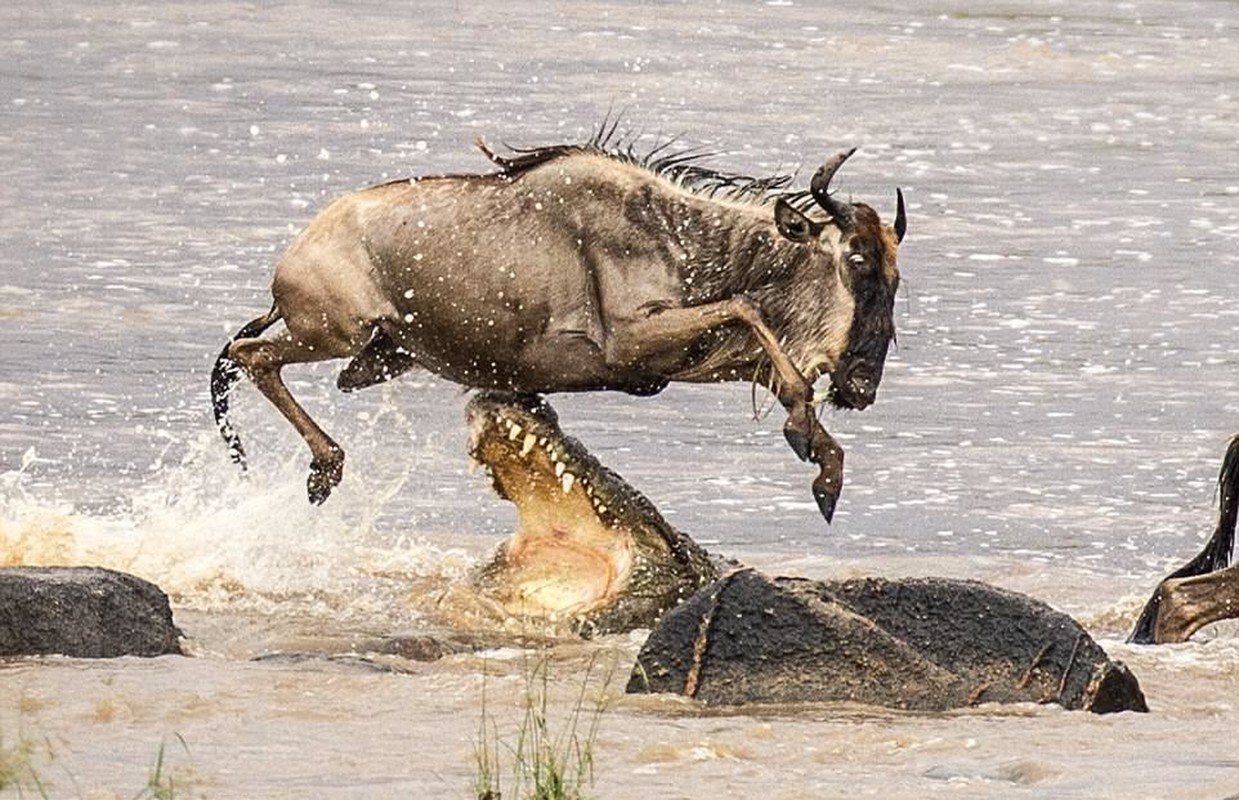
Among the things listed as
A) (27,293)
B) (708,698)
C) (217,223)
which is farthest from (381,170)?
(708,698)

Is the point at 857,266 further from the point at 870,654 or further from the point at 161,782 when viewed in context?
the point at 161,782

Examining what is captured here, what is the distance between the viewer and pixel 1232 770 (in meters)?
7.50

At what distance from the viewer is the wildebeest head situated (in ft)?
31.5

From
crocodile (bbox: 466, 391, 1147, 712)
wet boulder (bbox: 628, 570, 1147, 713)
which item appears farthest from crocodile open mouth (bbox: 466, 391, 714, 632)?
wet boulder (bbox: 628, 570, 1147, 713)

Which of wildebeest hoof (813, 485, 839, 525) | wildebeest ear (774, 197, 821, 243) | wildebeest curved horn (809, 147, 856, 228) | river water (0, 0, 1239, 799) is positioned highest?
wildebeest curved horn (809, 147, 856, 228)

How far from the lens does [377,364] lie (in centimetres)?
1026

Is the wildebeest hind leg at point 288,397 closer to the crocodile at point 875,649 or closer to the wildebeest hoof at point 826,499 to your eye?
the wildebeest hoof at point 826,499

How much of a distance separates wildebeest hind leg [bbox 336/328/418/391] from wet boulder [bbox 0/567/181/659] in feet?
4.87

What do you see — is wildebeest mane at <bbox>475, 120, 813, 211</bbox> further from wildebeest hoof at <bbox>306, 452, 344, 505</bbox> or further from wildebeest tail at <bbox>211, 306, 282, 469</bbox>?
wildebeest hoof at <bbox>306, 452, 344, 505</bbox>

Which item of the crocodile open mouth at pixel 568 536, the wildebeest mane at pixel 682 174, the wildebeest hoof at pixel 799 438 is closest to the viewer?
the wildebeest hoof at pixel 799 438

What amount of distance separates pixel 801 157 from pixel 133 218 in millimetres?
4058

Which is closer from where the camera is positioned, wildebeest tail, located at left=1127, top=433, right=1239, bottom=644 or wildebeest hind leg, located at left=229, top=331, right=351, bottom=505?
wildebeest tail, located at left=1127, top=433, right=1239, bottom=644

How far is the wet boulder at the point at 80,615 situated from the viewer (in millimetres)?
8664

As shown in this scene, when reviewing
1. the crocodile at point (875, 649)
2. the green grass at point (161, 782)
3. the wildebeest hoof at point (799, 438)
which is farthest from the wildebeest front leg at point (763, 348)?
the green grass at point (161, 782)
